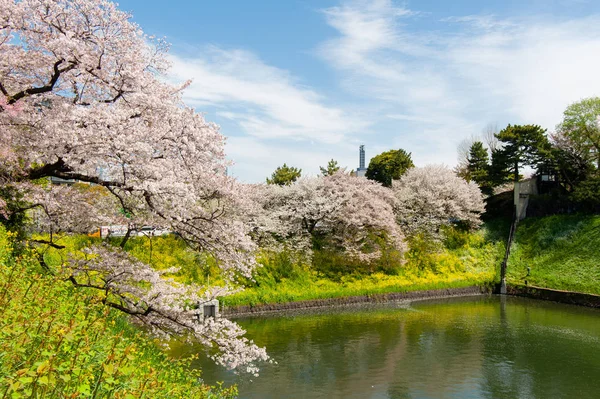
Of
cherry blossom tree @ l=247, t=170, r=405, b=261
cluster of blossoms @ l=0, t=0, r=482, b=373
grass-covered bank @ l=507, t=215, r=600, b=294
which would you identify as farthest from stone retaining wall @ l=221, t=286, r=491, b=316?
cluster of blossoms @ l=0, t=0, r=482, b=373

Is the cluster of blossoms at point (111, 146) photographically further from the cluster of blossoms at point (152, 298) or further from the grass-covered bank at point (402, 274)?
the grass-covered bank at point (402, 274)

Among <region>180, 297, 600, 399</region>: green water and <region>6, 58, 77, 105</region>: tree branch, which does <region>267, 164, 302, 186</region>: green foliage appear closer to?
<region>180, 297, 600, 399</region>: green water

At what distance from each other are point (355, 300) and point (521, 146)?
2638 cm

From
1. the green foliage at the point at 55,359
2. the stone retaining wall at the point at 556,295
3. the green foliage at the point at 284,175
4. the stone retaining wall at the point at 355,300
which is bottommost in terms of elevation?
the stone retaining wall at the point at 355,300

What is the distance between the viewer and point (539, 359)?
55.4 feet

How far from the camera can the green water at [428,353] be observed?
46.4 ft

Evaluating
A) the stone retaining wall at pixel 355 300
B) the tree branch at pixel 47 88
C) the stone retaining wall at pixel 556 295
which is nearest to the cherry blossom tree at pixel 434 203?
the stone retaining wall at pixel 355 300

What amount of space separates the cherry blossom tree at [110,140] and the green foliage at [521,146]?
4019 cm

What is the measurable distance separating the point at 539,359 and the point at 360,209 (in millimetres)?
16869

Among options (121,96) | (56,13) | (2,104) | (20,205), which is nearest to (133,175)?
(121,96)

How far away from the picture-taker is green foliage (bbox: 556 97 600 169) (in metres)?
37.0

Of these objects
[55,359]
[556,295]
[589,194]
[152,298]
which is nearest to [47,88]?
[152,298]

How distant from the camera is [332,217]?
32.1 meters

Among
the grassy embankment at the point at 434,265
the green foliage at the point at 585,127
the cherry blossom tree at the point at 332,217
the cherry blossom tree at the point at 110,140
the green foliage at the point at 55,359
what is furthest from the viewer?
the green foliage at the point at 585,127
